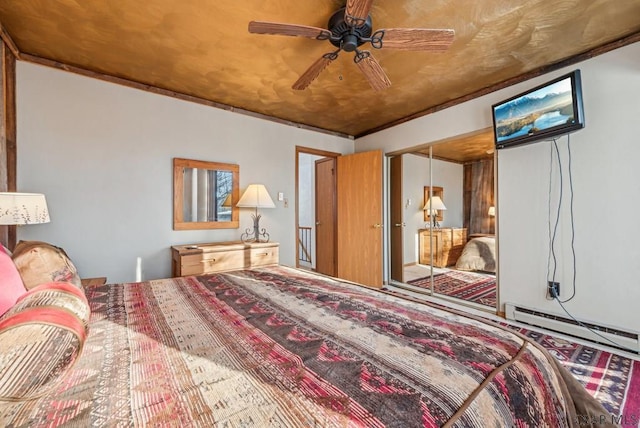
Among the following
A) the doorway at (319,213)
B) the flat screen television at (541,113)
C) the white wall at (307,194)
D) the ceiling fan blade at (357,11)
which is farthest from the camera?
the white wall at (307,194)

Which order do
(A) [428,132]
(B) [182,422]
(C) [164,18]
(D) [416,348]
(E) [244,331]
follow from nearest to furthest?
(B) [182,422], (D) [416,348], (E) [244,331], (C) [164,18], (A) [428,132]

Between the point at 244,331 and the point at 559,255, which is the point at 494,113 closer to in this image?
the point at 559,255

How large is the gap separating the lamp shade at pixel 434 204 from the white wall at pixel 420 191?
0.18 ft

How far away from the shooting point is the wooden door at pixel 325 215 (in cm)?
470

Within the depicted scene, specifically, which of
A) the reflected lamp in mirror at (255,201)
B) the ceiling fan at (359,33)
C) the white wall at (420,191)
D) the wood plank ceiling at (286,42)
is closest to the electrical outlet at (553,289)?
the white wall at (420,191)

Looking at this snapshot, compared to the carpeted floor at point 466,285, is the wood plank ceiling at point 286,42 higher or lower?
higher

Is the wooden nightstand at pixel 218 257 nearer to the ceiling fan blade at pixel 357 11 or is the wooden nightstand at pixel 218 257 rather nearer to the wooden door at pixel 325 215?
the wooden door at pixel 325 215

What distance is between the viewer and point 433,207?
12.0 ft

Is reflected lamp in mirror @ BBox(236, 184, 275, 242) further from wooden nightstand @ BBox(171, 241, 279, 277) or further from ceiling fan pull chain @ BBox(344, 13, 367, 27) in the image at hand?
ceiling fan pull chain @ BBox(344, 13, 367, 27)

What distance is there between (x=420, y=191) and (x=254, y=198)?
2.25 metres

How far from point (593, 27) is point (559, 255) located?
1.86 metres

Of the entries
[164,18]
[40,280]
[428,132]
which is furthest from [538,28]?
[40,280]

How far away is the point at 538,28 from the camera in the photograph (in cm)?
206

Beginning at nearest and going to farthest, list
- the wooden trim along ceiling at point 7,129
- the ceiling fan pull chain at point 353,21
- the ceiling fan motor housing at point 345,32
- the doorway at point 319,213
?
1. the ceiling fan pull chain at point 353,21
2. the ceiling fan motor housing at point 345,32
3. the wooden trim along ceiling at point 7,129
4. the doorway at point 319,213
